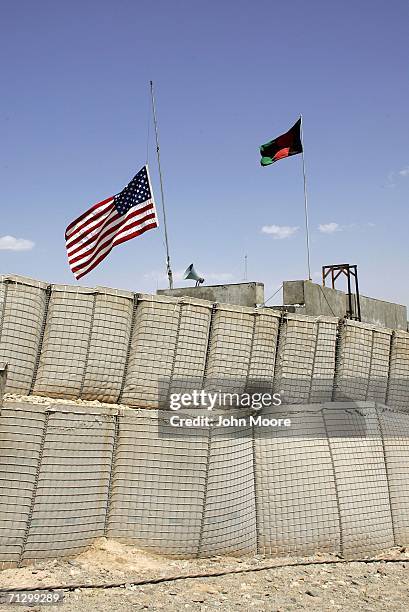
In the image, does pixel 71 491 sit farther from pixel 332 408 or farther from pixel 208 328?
pixel 332 408

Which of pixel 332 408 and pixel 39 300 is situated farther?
pixel 332 408

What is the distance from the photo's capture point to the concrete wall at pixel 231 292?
1197cm

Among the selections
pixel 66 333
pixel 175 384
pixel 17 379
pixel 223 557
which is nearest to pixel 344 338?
pixel 175 384

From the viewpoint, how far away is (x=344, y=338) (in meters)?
7.38

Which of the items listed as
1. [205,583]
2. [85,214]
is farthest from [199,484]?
[85,214]

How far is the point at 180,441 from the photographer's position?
19.9 feet

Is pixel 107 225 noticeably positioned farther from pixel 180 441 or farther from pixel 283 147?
pixel 283 147

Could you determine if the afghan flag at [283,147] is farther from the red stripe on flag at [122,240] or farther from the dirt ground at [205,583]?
A: the dirt ground at [205,583]

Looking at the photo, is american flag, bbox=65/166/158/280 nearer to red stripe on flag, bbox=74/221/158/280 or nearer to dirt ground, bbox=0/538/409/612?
red stripe on flag, bbox=74/221/158/280

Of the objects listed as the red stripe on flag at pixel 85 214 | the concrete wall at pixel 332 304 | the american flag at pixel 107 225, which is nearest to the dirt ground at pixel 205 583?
the american flag at pixel 107 225

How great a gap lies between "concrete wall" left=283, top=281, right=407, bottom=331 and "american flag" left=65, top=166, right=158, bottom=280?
12.8 feet

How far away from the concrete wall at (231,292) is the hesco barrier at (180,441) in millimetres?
4654

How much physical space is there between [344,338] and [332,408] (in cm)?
99

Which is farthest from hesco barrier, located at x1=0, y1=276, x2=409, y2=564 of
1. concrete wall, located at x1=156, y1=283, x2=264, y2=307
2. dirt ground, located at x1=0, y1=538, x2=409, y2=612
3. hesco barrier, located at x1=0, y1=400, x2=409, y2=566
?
concrete wall, located at x1=156, y1=283, x2=264, y2=307
